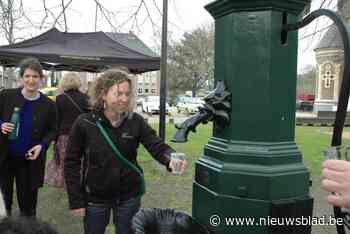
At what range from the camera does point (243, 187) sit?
6.29 ft

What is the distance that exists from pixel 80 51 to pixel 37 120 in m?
4.36

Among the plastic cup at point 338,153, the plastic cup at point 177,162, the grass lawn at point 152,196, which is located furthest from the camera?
the grass lawn at point 152,196

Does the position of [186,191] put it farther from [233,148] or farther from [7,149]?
[233,148]

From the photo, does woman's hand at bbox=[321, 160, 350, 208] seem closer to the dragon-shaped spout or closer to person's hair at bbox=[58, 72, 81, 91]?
the dragon-shaped spout

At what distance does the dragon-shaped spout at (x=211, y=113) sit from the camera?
75.8 inches

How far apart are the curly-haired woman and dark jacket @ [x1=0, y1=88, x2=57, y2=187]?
118 cm

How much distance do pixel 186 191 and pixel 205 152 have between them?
3837 millimetres

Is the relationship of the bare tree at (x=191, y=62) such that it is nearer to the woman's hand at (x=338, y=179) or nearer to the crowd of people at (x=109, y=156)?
the crowd of people at (x=109, y=156)

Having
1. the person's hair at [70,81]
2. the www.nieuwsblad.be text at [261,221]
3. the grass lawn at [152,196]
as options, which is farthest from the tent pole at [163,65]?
the www.nieuwsblad.be text at [261,221]

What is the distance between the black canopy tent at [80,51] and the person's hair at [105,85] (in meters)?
4.99

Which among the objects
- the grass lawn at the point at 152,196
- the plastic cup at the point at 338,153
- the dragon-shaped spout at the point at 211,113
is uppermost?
the dragon-shaped spout at the point at 211,113

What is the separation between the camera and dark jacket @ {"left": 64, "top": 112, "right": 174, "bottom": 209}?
2.48m

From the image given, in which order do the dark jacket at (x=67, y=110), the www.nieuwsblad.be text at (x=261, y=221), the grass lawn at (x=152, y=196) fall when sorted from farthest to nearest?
the dark jacket at (x=67, y=110) → the grass lawn at (x=152, y=196) → the www.nieuwsblad.be text at (x=261, y=221)

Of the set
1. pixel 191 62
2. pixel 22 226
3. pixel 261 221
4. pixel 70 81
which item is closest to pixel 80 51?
pixel 70 81
